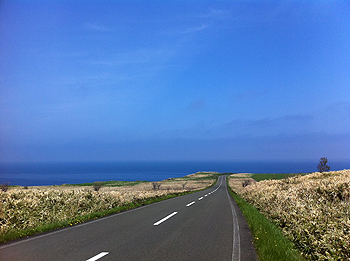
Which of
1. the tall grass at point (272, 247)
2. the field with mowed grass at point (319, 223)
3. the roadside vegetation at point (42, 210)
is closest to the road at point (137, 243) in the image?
the tall grass at point (272, 247)

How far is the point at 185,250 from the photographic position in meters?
6.20

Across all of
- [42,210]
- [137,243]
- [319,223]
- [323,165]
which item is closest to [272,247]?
[319,223]

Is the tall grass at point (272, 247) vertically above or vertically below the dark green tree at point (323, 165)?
below

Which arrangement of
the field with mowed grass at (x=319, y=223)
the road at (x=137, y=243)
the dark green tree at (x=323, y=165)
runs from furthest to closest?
1. the dark green tree at (x=323, y=165)
2. the road at (x=137, y=243)
3. the field with mowed grass at (x=319, y=223)

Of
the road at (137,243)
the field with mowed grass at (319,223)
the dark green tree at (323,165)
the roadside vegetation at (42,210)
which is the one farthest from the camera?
the dark green tree at (323,165)

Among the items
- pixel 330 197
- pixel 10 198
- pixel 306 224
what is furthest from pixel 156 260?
pixel 330 197

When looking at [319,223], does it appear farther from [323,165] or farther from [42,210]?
[323,165]

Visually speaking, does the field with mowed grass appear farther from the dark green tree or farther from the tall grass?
the dark green tree

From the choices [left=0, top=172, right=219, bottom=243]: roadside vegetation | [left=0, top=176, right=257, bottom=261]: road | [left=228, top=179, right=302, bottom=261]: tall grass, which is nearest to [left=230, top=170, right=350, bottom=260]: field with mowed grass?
[left=228, top=179, right=302, bottom=261]: tall grass

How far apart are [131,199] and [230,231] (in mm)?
10914

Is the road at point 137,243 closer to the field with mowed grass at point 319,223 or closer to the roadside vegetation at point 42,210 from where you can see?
the roadside vegetation at point 42,210

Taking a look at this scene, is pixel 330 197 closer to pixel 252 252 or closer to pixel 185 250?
pixel 252 252

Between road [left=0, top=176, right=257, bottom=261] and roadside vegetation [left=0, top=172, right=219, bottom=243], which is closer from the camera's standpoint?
road [left=0, top=176, right=257, bottom=261]

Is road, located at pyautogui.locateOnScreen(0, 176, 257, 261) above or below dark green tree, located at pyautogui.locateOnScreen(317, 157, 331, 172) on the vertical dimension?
below
